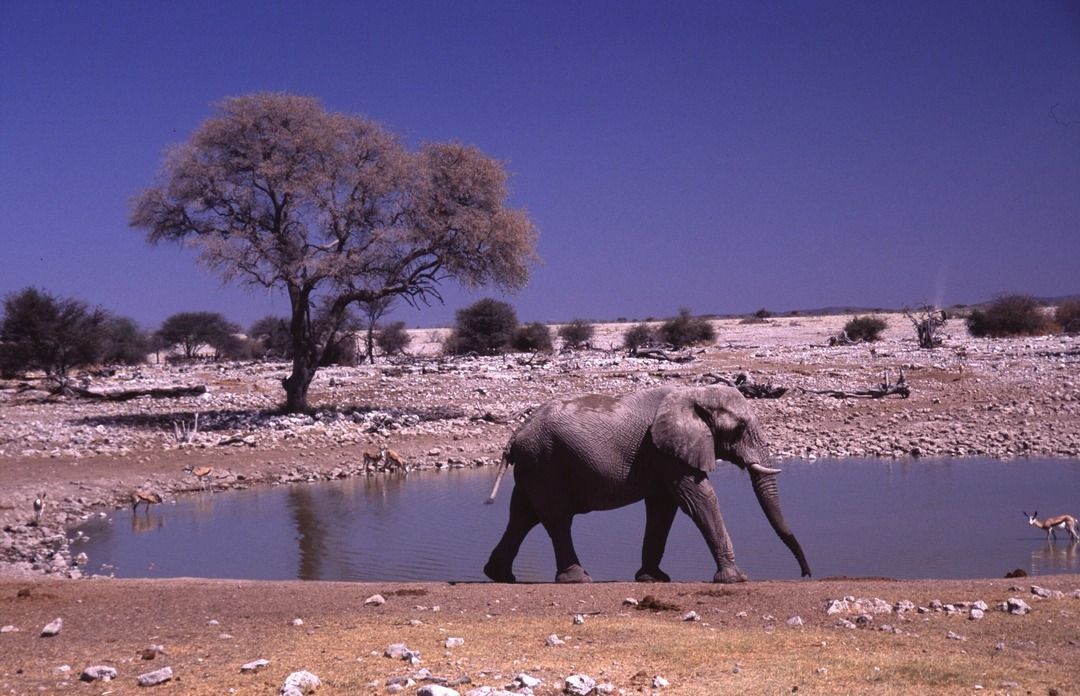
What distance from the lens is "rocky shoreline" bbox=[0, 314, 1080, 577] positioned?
21297 mm

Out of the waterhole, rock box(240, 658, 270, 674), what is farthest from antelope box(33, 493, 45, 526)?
rock box(240, 658, 270, 674)

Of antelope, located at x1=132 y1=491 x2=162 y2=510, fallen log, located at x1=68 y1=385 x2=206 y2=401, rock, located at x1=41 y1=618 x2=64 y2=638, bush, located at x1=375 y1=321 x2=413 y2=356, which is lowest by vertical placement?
antelope, located at x1=132 y1=491 x2=162 y2=510

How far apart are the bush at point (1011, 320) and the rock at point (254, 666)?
51.0 metres

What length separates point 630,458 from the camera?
12.2 m

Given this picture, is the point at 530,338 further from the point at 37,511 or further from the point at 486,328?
the point at 37,511

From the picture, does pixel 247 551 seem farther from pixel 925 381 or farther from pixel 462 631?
pixel 925 381

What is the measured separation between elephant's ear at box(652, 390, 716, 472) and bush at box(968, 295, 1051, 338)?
149ft

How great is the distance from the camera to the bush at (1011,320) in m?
53.4

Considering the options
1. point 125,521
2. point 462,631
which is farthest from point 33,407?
point 462,631

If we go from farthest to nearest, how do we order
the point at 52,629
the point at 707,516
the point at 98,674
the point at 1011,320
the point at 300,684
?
the point at 1011,320 → the point at 707,516 → the point at 52,629 → the point at 98,674 → the point at 300,684

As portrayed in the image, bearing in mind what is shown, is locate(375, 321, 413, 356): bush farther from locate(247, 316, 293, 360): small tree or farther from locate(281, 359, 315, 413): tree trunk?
locate(281, 359, 315, 413): tree trunk

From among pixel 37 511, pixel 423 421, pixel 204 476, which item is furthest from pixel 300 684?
pixel 423 421

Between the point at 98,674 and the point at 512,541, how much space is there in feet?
18.9

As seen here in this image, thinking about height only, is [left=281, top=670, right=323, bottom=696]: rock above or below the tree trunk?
below
